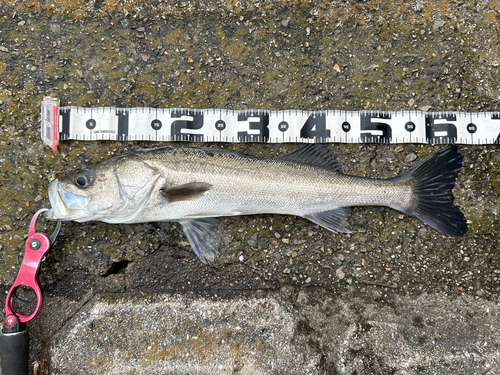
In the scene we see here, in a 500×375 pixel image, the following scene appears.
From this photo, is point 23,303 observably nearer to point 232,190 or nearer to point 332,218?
Result: point 232,190

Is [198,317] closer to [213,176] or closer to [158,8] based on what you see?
[213,176]

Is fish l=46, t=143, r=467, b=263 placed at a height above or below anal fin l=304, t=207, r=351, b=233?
above

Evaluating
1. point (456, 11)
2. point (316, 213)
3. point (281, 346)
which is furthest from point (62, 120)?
point (456, 11)

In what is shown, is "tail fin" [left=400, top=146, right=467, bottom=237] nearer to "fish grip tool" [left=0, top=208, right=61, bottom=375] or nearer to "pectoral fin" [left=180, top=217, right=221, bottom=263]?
"pectoral fin" [left=180, top=217, right=221, bottom=263]

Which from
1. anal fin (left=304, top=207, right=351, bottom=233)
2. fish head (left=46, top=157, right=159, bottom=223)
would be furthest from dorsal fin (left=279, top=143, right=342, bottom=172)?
fish head (left=46, top=157, right=159, bottom=223)

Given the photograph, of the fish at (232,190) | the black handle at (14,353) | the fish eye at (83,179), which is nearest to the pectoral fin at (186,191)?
the fish at (232,190)

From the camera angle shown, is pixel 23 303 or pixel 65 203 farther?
pixel 23 303

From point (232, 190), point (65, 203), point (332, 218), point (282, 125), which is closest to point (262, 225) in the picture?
point (232, 190)

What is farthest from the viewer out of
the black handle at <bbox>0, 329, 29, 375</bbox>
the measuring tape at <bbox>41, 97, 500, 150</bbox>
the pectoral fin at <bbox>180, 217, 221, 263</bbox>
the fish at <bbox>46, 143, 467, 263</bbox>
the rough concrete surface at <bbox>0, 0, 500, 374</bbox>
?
the measuring tape at <bbox>41, 97, 500, 150</bbox>
